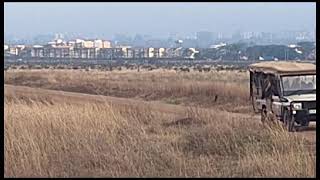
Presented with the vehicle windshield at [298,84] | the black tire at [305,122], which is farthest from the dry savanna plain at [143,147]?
the vehicle windshield at [298,84]

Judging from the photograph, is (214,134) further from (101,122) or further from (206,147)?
(101,122)

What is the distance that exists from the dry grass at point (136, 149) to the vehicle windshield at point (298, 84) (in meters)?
3.55

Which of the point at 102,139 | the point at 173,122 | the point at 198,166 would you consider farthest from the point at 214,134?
the point at 173,122

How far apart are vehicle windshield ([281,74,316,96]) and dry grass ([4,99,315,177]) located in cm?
355

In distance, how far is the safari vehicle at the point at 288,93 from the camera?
19.8 m

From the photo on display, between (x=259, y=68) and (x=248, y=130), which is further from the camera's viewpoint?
(x=259, y=68)

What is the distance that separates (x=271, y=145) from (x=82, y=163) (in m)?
3.64

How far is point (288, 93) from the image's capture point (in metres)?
20.6

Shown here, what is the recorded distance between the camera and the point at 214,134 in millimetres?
14977

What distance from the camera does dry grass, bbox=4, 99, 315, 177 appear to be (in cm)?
1135

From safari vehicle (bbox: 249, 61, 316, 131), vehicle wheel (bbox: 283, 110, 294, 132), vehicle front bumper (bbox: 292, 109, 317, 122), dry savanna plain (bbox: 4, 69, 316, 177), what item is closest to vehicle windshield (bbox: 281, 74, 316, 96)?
safari vehicle (bbox: 249, 61, 316, 131)

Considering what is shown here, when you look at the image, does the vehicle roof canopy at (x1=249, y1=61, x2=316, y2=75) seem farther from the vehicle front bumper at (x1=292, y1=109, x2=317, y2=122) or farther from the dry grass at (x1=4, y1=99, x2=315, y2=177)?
the dry grass at (x1=4, y1=99, x2=315, y2=177)

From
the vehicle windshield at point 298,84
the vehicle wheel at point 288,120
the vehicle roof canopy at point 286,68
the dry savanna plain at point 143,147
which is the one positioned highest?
the vehicle roof canopy at point 286,68

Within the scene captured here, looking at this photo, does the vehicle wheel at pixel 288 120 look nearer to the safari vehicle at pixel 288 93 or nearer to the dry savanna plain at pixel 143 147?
the safari vehicle at pixel 288 93
